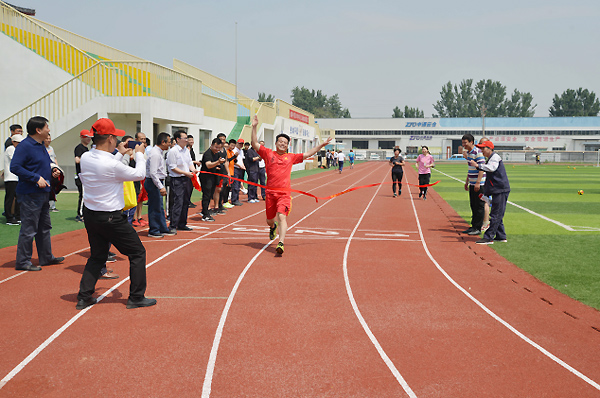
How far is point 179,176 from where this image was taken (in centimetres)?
1078

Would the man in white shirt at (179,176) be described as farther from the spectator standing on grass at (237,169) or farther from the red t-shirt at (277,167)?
the spectator standing on grass at (237,169)

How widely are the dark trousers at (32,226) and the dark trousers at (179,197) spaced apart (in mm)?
3397

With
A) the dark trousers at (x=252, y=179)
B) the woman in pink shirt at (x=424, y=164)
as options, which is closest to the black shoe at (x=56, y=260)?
the dark trousers at (x=252, y=179)

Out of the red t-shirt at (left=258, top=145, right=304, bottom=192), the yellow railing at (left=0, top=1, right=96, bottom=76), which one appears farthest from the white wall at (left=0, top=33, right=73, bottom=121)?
the red t-shirt at (left=258, top=145, right=304, bottom=192)

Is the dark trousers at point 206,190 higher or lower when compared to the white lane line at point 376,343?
higher

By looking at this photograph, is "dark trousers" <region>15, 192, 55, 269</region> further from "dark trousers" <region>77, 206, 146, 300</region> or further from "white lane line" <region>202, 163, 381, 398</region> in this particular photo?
"white lane line" <region>202, 163, 381, 398</region>

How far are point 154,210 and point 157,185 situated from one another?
0.74 m

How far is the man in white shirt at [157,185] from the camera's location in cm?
987

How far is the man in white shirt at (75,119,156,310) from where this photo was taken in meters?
5.53

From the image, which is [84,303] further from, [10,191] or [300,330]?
[10,191]

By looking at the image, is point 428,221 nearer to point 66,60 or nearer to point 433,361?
point 433,361

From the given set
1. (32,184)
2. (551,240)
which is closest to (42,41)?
(32,184)

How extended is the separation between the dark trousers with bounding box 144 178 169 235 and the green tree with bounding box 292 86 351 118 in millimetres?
148936

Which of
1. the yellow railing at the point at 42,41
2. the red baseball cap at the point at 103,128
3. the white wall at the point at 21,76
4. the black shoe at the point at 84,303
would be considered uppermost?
A: the yellow railing at the point at 42,41
